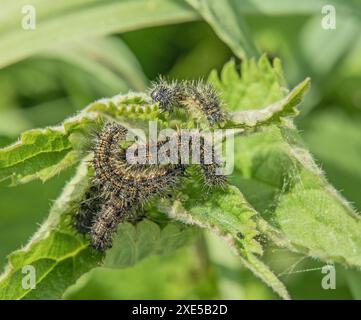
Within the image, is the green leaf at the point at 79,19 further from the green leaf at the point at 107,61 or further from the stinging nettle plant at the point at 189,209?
the stinging nettle plant at the point at 189,209

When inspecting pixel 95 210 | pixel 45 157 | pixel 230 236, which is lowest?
pixel 230 236

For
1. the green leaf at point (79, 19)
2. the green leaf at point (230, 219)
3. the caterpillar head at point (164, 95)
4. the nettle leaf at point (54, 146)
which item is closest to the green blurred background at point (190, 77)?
the green leaf at point (79, 19)

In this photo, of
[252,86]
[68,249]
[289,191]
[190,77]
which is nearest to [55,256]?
[68,249]

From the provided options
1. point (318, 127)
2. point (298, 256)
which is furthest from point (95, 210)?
point (318, 127)

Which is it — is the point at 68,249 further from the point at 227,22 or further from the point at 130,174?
the point at 227,22
